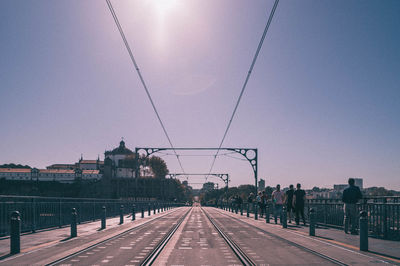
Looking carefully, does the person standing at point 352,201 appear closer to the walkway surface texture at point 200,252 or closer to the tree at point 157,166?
the walkway surface texture at point 200,252

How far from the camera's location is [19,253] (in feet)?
33.7

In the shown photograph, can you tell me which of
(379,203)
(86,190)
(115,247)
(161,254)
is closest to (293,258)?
(161,254)

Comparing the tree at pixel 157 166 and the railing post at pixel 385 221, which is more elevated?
the railing post at pixel 385 221

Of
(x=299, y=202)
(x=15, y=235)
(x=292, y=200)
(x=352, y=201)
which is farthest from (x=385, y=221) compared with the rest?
(x=15, y=235)

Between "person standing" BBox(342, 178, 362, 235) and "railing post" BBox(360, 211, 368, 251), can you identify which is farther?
"person standing" BBox(342, 178, 362, 235)

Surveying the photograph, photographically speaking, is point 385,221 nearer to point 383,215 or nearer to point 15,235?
point 383,215

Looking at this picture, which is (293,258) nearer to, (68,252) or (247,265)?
(247,265)

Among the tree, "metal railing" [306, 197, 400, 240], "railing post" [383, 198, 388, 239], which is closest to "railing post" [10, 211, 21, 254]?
"metal railing" [306, 197, 400, 240]

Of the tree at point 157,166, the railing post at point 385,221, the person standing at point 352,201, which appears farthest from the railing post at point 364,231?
the tree at point 157,166

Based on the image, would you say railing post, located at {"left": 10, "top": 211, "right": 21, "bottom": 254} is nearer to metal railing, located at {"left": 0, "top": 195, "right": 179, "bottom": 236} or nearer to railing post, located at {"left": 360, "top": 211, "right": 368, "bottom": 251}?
metal railing, located at {"left": 0, "top": 195, "right": 179, "bottom": 236}

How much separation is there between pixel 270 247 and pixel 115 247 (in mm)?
4403

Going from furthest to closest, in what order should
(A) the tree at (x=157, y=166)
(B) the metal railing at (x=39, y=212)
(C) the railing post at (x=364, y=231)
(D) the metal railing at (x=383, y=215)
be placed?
(A) the tree at (x=157, y=166) → (B) the metal railing at (x=39, y=212) → (D) the metal railing at (x=383, y=215) → (C) the railing post at (x=364, y=231)

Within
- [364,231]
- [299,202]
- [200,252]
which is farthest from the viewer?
[299,202]

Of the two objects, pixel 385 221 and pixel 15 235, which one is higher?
pixel 15 235
